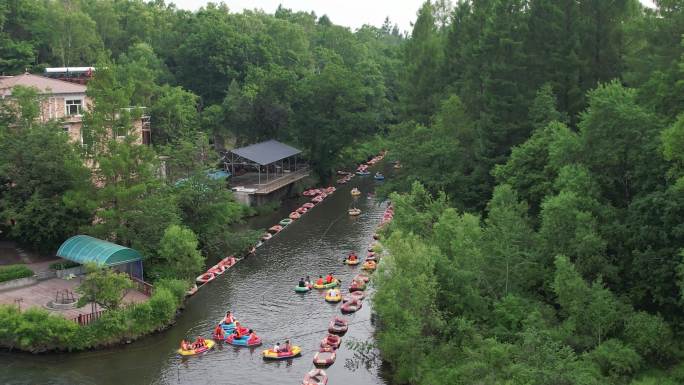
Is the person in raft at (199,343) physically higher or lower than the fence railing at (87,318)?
lower

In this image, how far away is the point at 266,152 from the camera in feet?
208

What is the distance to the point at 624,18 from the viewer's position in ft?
133

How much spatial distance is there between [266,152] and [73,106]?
1833 centimetres

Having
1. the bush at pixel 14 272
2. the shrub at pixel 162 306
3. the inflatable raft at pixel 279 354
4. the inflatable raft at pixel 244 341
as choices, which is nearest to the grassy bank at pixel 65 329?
the shrub at pixel 162 306

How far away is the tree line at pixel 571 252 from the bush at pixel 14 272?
63.0ft

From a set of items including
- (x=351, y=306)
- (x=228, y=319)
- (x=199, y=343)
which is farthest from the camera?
(x=351, y=306)

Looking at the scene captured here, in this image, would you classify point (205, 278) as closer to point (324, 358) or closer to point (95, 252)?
point (95, 252)

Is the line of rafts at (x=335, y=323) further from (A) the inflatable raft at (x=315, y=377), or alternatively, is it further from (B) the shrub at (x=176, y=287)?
(B) the shrub at (x=176, y=287)

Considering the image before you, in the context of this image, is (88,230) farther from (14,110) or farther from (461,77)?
(461,77)

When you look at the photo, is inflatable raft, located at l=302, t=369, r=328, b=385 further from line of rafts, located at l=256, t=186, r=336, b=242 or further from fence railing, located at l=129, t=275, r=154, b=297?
line of rafts, located at l=256, t=186, r=336, b=242

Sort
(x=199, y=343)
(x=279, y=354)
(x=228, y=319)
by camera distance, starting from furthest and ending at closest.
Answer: (x=228, y=319)
(x=199, y=343)
(x=279, y=354)

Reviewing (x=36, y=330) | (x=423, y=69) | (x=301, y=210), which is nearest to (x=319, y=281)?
(x=36, y=330)

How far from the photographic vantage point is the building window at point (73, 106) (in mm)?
49625

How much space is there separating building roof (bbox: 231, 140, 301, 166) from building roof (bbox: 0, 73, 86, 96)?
15421 mm
